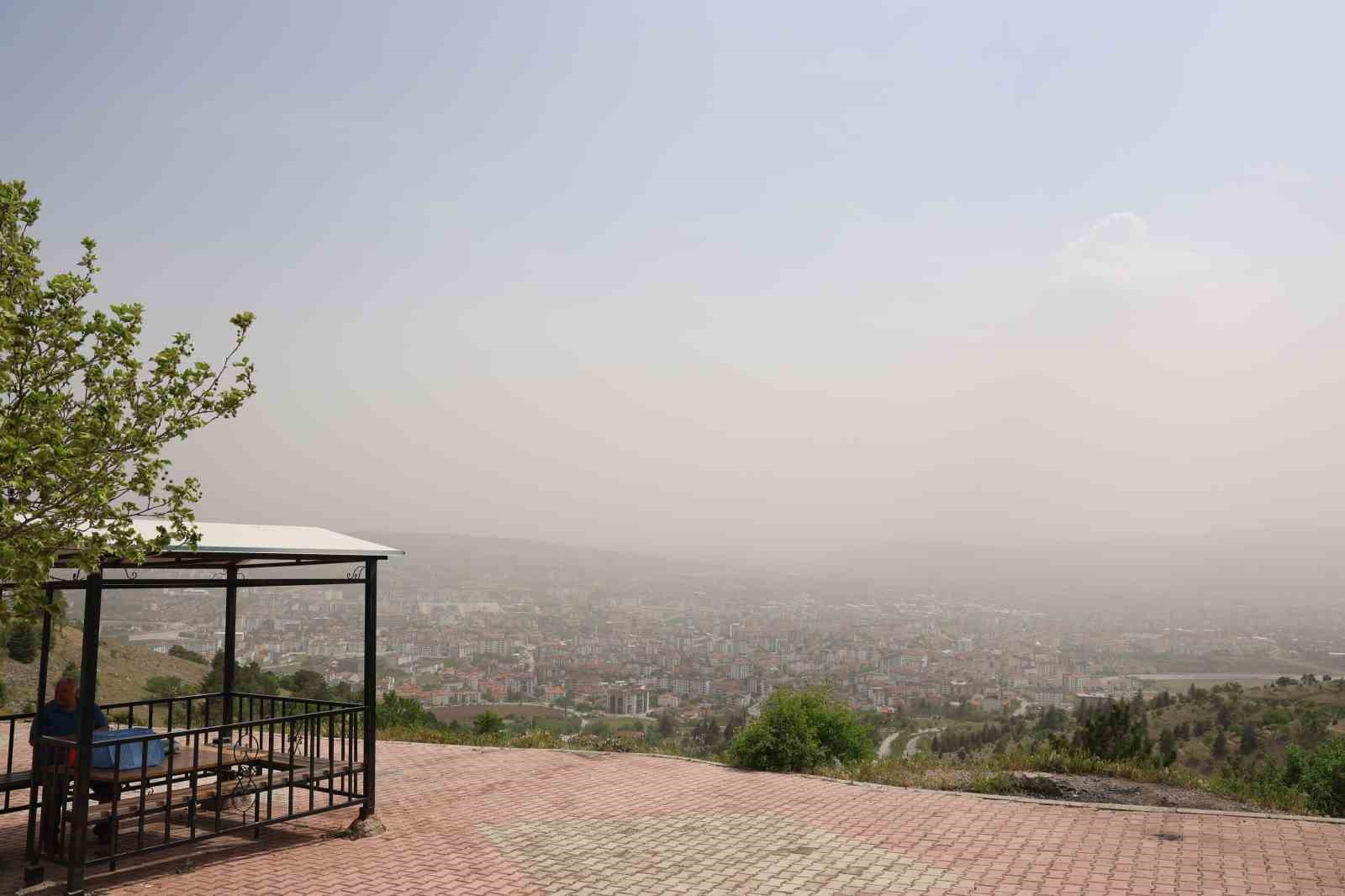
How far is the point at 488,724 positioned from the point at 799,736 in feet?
27.1

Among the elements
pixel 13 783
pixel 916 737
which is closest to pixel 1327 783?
pixel 13 783

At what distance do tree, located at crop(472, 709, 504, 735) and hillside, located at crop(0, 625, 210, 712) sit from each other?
10.5 metres

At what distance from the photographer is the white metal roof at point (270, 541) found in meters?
7.59

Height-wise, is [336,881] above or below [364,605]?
below

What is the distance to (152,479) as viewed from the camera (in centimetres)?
749

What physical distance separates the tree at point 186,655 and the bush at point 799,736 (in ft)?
108

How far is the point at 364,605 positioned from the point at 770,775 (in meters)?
6.39

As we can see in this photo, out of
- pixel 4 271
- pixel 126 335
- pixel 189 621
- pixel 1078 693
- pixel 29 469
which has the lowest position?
pixel 1078 693

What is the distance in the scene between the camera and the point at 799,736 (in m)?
13.5

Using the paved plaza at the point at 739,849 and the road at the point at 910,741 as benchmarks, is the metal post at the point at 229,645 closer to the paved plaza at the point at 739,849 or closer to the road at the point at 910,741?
the paved plaza at the point at 739,849

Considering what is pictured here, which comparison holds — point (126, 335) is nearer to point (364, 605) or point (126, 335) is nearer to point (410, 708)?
point (364, 605)

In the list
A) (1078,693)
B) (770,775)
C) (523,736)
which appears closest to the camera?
(770,775)

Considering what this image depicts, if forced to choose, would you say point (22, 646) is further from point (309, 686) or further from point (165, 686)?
point (309, 686)

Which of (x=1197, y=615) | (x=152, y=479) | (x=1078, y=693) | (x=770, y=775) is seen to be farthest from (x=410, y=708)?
(x=1197, y=615)
